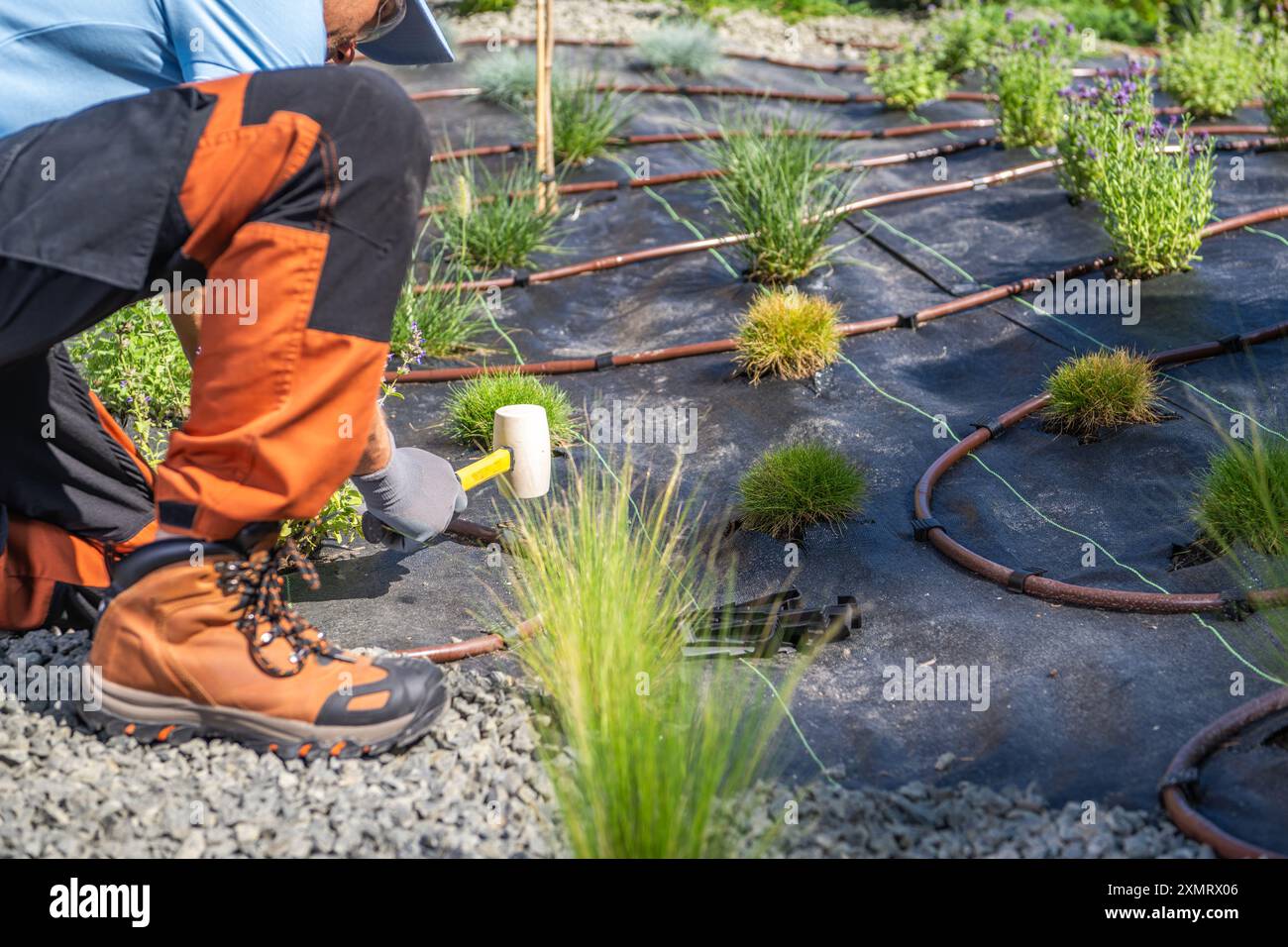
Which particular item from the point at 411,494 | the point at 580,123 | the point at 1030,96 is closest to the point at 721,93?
the point at 580,123

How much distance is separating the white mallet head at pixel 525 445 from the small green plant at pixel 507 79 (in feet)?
16.3

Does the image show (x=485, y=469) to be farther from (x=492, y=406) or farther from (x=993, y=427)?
(x=993, y=427)

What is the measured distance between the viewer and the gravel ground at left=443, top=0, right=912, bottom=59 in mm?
9852

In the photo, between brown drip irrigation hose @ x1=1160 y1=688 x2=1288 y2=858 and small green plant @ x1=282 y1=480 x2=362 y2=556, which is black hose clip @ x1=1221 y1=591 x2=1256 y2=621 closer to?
brown drip irrigation hose @ x1=1160 y1=688 x2=1288 y2=858

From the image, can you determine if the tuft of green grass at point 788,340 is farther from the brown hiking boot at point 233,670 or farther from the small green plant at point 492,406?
the brown hiking boot at point 233,670

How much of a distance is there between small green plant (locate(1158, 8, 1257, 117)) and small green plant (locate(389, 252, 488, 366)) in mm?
4376

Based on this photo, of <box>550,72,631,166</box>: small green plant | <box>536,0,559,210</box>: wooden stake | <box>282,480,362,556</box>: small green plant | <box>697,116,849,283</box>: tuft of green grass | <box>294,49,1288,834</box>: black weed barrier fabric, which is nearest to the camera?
<box>294,49,1288,834</box>: black weed barrier fabric

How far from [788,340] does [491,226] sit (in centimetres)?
181

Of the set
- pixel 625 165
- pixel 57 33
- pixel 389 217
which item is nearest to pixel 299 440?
pixel 389 217

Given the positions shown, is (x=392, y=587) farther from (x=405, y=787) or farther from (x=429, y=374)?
(x=429, y=374)

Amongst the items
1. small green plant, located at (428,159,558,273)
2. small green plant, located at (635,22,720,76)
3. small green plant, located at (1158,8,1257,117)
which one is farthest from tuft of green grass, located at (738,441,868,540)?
small green plant, located at (635,22,720,76)

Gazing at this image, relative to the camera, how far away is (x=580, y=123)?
679cm

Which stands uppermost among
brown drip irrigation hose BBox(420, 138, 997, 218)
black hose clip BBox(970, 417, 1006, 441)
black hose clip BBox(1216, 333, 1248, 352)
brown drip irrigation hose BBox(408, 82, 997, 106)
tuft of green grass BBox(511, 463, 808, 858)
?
brown drip irrigation hose BBox(408, 82, 997, 106)

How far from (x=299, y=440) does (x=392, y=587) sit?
121 centimetres
